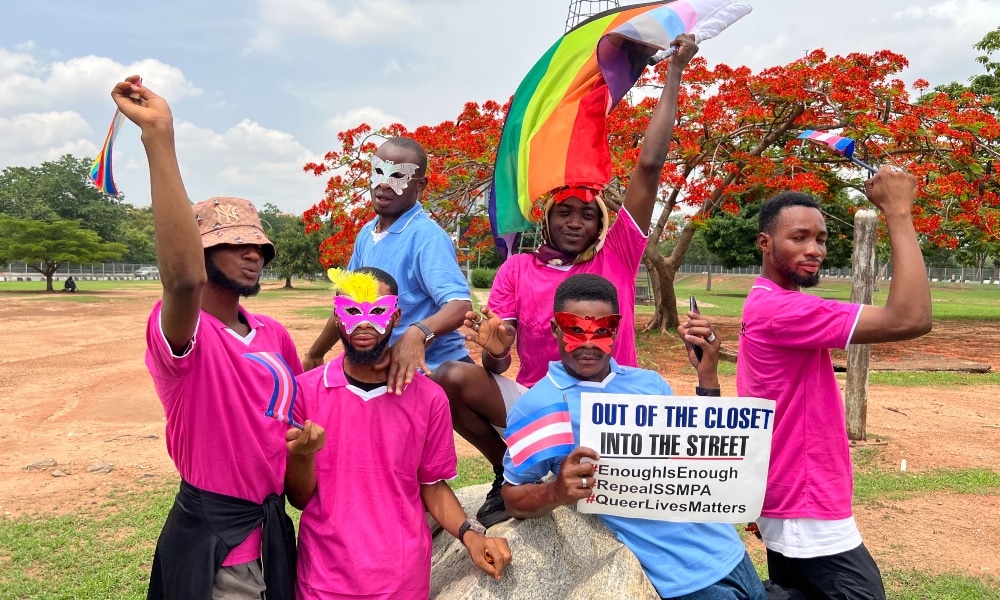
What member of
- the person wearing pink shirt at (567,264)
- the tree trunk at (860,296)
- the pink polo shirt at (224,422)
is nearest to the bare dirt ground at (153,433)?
the tree trunk at (860,296)

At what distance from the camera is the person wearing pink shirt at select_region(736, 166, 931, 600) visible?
2773 mm

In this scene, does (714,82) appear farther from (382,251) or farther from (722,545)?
(722,545)

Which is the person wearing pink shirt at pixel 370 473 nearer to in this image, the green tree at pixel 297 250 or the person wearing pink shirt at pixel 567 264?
the person wearing pink shirt at pixel 567 264

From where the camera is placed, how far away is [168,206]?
2168 mm

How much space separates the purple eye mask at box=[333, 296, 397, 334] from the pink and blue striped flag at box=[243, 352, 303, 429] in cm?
32

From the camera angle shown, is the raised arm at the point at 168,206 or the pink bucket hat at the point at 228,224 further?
the pink bucket hat at the point at 228,224

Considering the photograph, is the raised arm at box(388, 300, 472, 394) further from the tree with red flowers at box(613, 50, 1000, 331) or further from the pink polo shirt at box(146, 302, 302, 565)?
the tree with red flowers at box(613, 50, 1000, 331)

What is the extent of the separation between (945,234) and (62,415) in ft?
57.0

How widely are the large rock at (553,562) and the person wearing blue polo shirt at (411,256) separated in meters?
1.06

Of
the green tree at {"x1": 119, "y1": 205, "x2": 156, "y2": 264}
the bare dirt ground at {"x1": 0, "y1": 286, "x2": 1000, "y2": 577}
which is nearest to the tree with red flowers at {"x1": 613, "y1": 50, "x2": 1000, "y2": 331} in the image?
the bare dirt ground at {"x1": 0, "y1": 286, "x2": 1000, "y2": 577}

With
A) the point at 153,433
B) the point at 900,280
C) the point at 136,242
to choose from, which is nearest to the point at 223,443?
the point at 900,280

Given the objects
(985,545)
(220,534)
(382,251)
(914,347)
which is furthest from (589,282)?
(914,347)

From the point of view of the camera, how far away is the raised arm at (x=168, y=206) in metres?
2.17

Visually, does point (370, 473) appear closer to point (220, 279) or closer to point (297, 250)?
point (220, 279)
